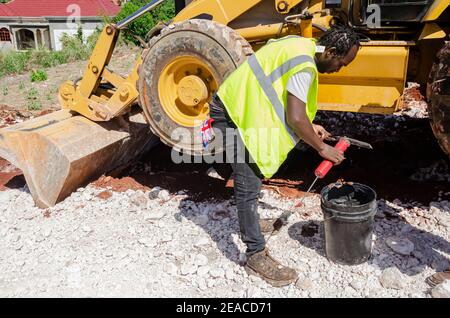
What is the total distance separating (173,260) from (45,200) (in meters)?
1.65

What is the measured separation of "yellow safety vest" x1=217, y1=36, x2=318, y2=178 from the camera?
297 cm

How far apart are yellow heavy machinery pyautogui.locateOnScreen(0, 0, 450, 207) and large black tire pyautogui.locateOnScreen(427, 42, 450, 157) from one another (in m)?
0.03

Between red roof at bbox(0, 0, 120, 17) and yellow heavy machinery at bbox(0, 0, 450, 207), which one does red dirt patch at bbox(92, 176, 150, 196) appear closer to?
yellow heavy machinery at bbox(0, 0, 450, 207)

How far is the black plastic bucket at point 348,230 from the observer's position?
10.8 feet

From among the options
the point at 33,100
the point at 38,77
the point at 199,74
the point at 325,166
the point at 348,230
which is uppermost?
the point at 199,74

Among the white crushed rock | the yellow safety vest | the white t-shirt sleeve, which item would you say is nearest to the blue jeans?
the yellow safety vest

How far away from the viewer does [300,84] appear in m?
2.90

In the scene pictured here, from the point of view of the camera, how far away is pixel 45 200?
463 centimetres

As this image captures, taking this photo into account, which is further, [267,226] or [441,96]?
[267,226]

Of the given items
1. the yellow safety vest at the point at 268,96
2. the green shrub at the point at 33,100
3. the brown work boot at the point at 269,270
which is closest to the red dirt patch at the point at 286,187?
the brown work boot at the point at 269,270

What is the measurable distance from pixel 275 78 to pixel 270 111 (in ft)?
0.69

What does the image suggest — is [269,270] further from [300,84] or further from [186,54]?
[186,54]

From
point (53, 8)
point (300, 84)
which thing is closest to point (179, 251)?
point (300, 84)
